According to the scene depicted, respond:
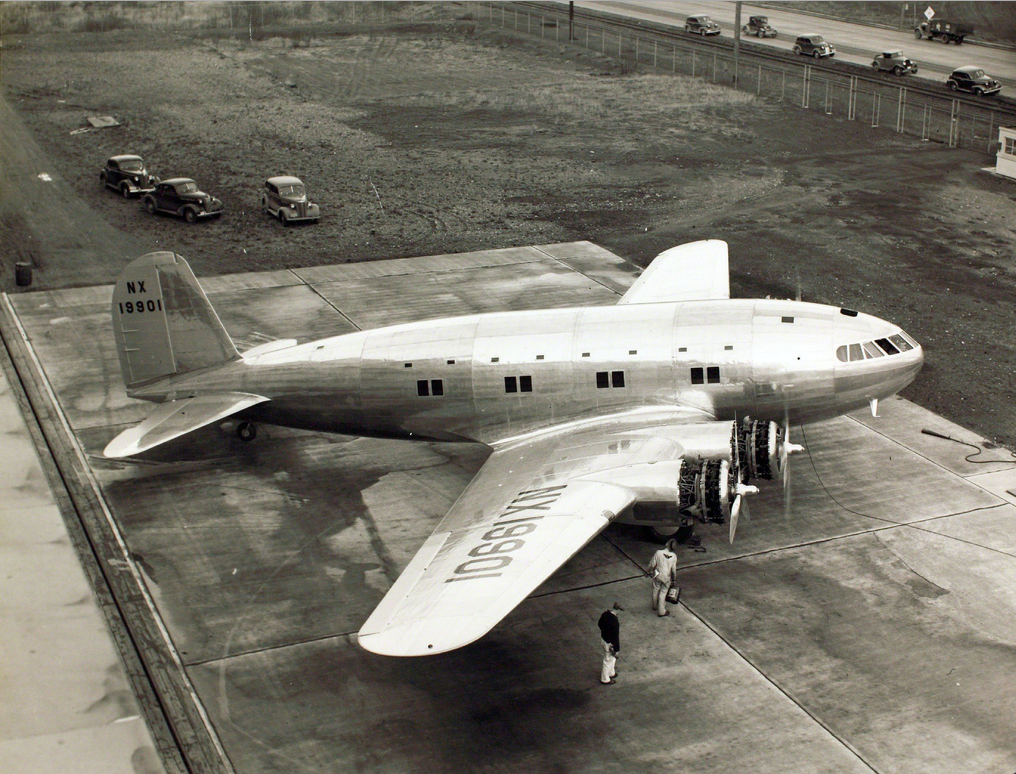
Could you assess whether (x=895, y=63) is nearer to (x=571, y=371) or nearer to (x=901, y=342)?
(x=901, y=342)

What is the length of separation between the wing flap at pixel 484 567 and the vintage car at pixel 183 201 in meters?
34.1

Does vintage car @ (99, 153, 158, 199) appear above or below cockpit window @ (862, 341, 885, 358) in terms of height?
above

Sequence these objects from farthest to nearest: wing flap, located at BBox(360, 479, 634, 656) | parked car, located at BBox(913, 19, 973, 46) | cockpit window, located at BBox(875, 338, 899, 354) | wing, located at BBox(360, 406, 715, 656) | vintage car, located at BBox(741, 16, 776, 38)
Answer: vintage car, located at BBox(741, 16, 776, 38), parked car, located at BBox(913, 19, 973, 46), cockpit window, located at BBox(875, 338, 899, 354), wing, located at BBox(360, 406, 715, 656), wing flap, located at BBox(360, 479, 634, 656)

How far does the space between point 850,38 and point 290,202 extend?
6239 cm

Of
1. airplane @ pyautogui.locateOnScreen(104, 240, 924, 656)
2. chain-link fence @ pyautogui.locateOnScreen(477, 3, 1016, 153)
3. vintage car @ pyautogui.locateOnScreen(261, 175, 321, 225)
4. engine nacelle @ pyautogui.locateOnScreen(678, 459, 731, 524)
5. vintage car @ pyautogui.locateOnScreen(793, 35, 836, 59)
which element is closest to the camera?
engine nacelle @ pyautogui.locateOnScreen(678, 459, 731, 524)

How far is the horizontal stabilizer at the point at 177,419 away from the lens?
2892 centimetres

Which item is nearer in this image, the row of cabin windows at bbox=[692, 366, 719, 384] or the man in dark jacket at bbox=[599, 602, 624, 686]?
the man in dark jacket at bbox=[599, 602, 624, 686]

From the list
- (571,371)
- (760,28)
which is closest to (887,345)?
(571,371)

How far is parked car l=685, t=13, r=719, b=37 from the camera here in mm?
97625

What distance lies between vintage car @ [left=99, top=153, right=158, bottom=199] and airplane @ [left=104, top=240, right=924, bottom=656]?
94.5 ft

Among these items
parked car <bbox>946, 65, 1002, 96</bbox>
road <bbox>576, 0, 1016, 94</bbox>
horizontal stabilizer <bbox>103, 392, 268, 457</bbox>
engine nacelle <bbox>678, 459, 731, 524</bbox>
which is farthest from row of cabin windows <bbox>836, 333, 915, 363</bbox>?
road <bbox>576, 0, 1016, 94</bbox>

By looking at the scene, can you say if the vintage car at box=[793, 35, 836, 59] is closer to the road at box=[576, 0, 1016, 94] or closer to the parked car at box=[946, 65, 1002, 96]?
the road at box=[576, 0, 1016, 94]

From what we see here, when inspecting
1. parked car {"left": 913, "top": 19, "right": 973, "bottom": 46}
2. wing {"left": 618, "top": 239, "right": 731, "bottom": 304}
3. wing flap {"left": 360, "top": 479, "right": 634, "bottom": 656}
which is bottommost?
wing flap {"left": 360, "top": 479, "right": 634, "bottom": 656}

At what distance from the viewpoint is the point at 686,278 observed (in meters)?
35.0
